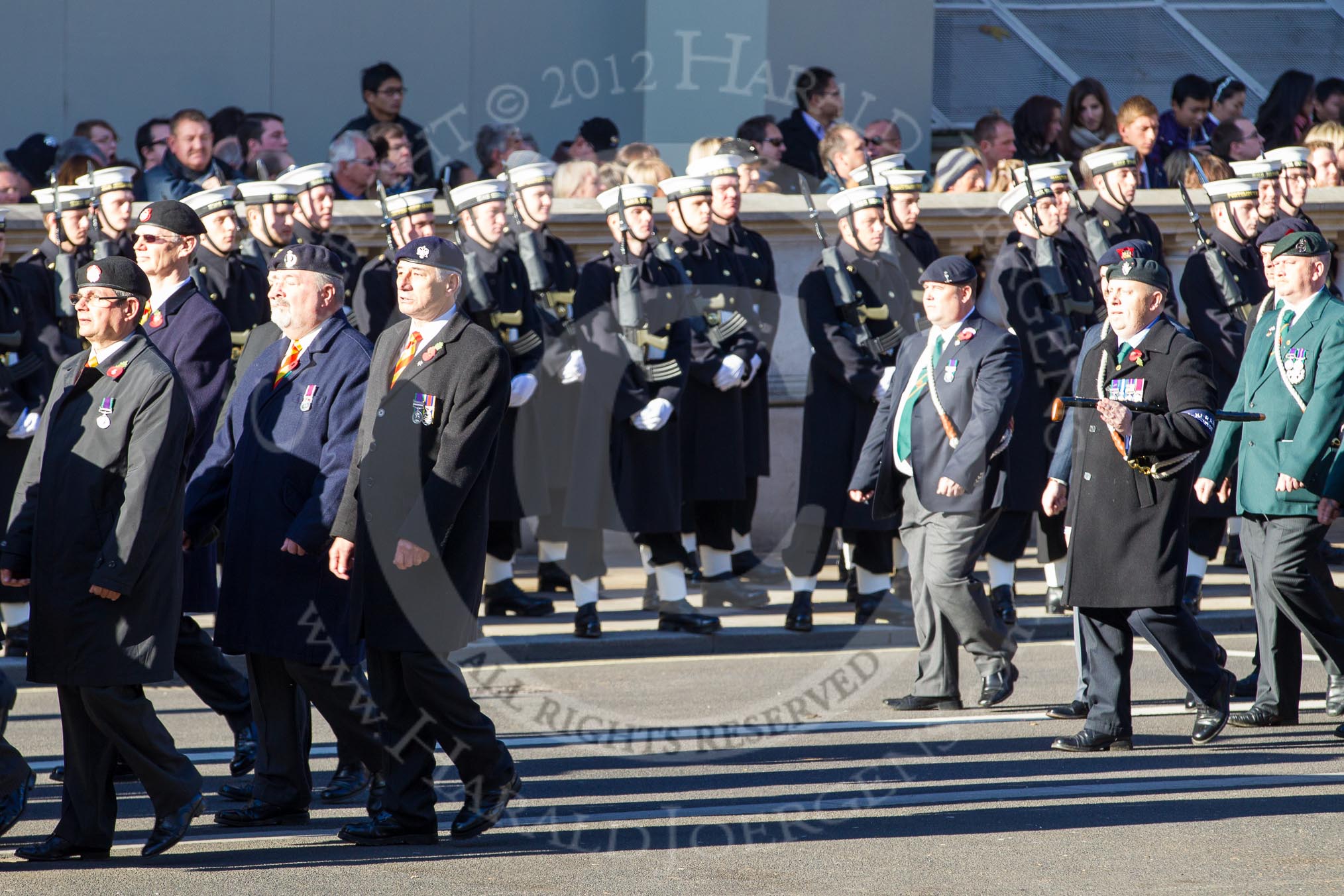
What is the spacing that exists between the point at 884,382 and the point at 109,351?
534 cm

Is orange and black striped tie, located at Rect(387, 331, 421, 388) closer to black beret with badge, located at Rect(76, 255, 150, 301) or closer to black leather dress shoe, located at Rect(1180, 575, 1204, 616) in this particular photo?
black beret with badge, located at Rect(76, 255, 150, 301)

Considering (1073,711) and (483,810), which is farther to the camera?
(1073,711)

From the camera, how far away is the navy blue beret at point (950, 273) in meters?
8.71

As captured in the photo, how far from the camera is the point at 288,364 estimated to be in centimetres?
664

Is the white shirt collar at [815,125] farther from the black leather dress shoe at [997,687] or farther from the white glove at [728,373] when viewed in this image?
the black leather dress shoe at [997,687]

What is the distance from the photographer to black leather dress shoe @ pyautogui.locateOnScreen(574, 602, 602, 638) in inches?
400

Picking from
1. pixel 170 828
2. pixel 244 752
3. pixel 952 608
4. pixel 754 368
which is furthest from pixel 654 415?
pixel 170 828

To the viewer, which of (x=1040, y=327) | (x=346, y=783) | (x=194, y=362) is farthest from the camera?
(x=1040, y=327)

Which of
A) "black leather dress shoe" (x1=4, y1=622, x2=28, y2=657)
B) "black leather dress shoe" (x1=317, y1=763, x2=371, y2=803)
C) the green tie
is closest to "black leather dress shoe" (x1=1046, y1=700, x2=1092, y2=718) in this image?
the green tie

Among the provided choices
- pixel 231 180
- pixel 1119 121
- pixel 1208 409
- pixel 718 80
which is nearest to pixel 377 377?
pixel 1208 409

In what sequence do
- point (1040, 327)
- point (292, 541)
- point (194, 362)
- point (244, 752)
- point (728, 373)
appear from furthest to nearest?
point (1040, 327) → point (728, 373) → point (194, 362) → point (244, 752) → point (292, 541)

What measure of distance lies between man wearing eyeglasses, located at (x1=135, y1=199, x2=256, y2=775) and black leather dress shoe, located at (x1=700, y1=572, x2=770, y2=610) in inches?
163

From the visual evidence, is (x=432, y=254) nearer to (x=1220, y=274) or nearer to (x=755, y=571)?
(x=755, y=571)

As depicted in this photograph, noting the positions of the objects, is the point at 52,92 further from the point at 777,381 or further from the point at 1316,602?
the point at 1316,602
